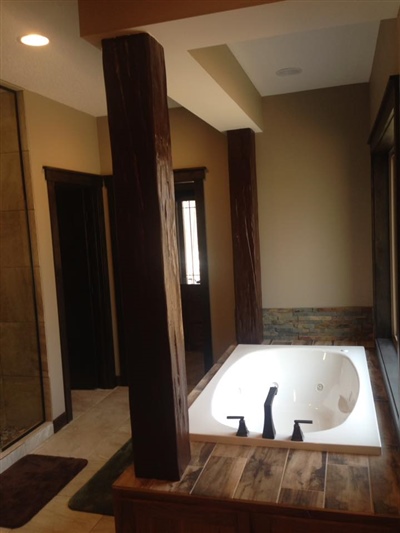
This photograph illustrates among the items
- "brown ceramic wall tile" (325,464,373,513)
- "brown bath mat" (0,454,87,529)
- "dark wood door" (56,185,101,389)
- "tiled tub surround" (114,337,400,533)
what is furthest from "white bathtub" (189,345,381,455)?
"dark wood door" (56,185,101,389)

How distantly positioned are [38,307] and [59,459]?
3.55 feet

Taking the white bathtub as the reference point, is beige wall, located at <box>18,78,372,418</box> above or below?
above

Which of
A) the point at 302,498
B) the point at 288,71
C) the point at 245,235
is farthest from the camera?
the point at 245,235

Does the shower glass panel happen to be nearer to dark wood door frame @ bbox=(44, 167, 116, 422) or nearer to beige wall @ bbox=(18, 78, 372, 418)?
beige wall @ bbox=(18, 78, 372, 418)

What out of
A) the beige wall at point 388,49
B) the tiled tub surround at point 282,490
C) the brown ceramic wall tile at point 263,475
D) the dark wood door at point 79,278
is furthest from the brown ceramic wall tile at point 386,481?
the dark wood door at point 79,278

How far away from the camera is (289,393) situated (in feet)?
11.2

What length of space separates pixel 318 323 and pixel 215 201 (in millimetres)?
1377

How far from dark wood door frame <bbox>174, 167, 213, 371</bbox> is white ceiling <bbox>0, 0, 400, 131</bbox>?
586 mm

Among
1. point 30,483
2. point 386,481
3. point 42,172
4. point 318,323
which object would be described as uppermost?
point 42,172

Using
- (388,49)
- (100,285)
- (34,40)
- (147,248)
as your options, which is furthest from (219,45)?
(100,285)

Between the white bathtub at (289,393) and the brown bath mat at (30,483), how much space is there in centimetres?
107

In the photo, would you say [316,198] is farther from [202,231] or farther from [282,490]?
[282,490]

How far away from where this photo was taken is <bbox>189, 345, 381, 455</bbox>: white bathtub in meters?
2.34

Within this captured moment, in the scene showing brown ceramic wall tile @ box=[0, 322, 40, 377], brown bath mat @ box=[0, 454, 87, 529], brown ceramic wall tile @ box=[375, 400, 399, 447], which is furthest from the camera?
brown ceramic wall tile @ box=[0, 322, 40, 377]
